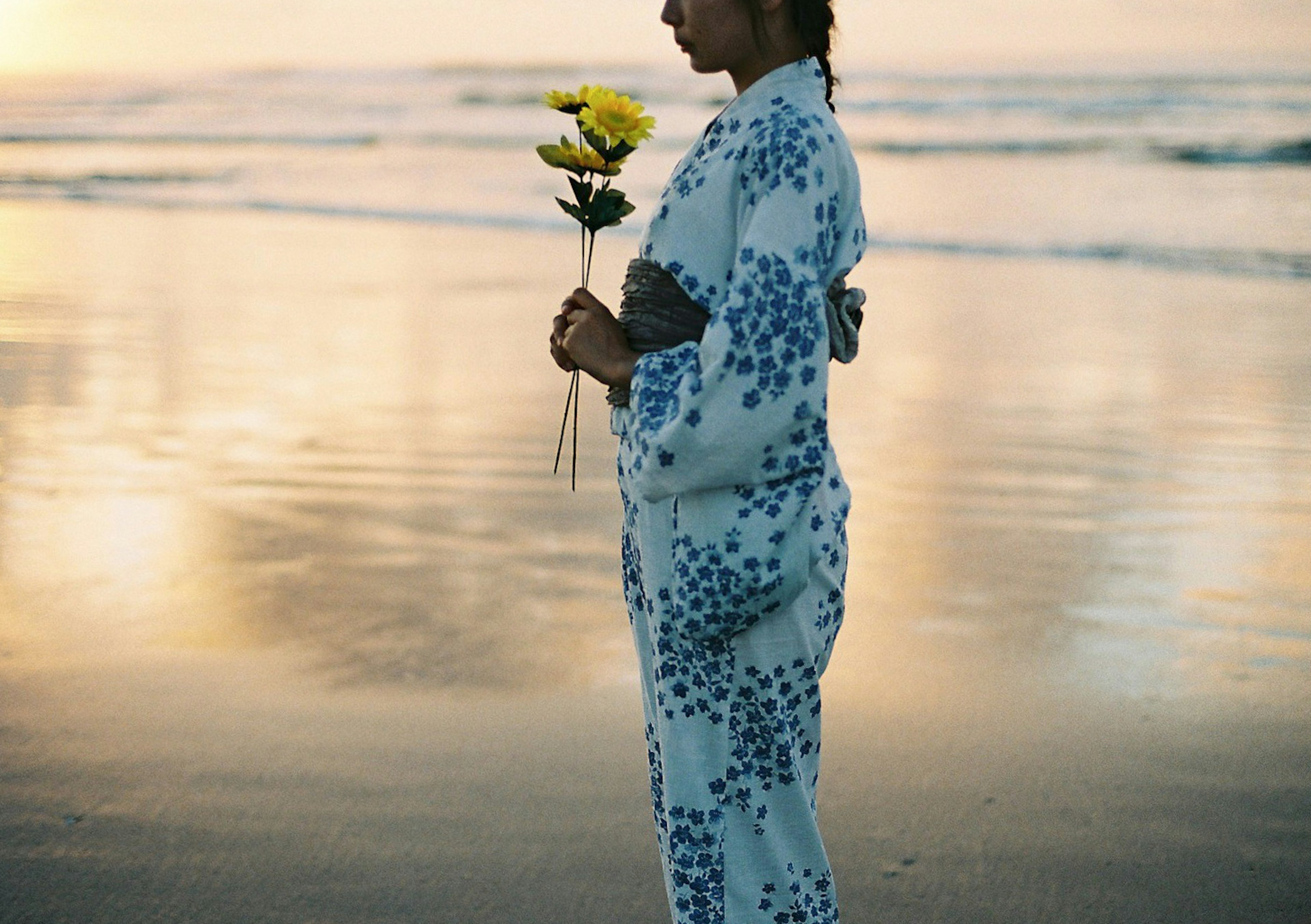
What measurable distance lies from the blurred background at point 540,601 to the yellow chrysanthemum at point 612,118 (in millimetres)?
1424

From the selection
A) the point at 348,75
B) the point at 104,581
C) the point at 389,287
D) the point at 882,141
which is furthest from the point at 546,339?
the point at 348,75

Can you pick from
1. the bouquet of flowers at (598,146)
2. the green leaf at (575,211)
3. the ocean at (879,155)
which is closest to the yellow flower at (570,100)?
the bouquet of flowers at (598,146)

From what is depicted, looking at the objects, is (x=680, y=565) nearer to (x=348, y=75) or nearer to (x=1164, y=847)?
(x=1164, y=847)

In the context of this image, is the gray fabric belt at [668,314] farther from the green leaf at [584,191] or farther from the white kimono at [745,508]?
the green leaf at [584,191]

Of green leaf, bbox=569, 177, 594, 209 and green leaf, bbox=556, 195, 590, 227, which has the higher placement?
green leaf, bbox=569, 177, 594, 209

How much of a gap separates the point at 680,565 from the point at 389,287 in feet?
26.7

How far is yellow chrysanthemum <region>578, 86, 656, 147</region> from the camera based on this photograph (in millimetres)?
1979

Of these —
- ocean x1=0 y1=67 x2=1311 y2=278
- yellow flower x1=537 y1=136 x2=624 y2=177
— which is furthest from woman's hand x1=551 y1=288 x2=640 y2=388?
ocean x1=0 y1=67 x2=1311 y2=278

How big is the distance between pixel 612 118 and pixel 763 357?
20.7 inches

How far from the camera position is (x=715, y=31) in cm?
181

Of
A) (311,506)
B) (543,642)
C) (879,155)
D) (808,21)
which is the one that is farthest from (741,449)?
(879,155)

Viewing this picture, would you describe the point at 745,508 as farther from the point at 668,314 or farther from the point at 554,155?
the point at 554,155

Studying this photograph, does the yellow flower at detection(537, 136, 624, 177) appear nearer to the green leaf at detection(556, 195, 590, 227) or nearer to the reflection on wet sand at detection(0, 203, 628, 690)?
the green leaf at detection(556, 195, 590, 227)

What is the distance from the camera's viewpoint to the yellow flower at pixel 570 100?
199cm
